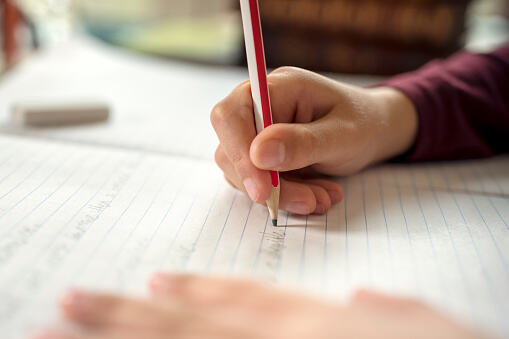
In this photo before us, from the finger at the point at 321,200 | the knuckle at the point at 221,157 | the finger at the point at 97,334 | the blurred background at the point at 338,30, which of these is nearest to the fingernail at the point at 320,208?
the finger at the point at 321,200

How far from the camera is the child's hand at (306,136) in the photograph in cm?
36

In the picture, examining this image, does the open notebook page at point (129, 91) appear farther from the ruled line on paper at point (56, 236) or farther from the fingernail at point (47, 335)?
the fingernail at point (47, 335)

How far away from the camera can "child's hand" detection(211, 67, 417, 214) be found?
0.36m

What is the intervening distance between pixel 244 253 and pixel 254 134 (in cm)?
11

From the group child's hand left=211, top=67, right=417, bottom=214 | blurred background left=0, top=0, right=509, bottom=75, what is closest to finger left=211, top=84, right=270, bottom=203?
child's hand left=211, top=67, right=417, bottom=214

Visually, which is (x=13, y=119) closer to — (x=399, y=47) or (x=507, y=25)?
(x=399, y=47)

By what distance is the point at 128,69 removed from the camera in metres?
0.88

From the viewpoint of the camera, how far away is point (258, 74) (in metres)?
0.36

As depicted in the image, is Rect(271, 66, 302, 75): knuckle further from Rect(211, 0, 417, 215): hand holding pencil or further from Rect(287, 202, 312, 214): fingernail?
Rect(287, 202, 312, 214): fingernail

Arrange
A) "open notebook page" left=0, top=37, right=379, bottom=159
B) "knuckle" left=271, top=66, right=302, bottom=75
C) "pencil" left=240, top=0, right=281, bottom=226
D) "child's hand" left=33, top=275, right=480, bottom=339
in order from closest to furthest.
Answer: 1. "child's hand" left=33, top=275, right=480, bottom=339
2. "pencil" left=240, top=0, right=281, bottom=226
3. "knuckle" left=271, top=66, right=302, bottom=75
4. "open notebook page" left=0, top=37, right=379, bottom=159

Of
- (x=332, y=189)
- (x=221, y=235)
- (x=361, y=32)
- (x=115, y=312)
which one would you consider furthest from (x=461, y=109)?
(x=361, y=32)

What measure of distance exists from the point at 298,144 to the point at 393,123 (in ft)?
0.62

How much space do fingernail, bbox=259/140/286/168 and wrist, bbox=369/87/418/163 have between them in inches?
6.6

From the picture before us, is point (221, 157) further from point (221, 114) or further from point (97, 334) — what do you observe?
point (97, 334)
